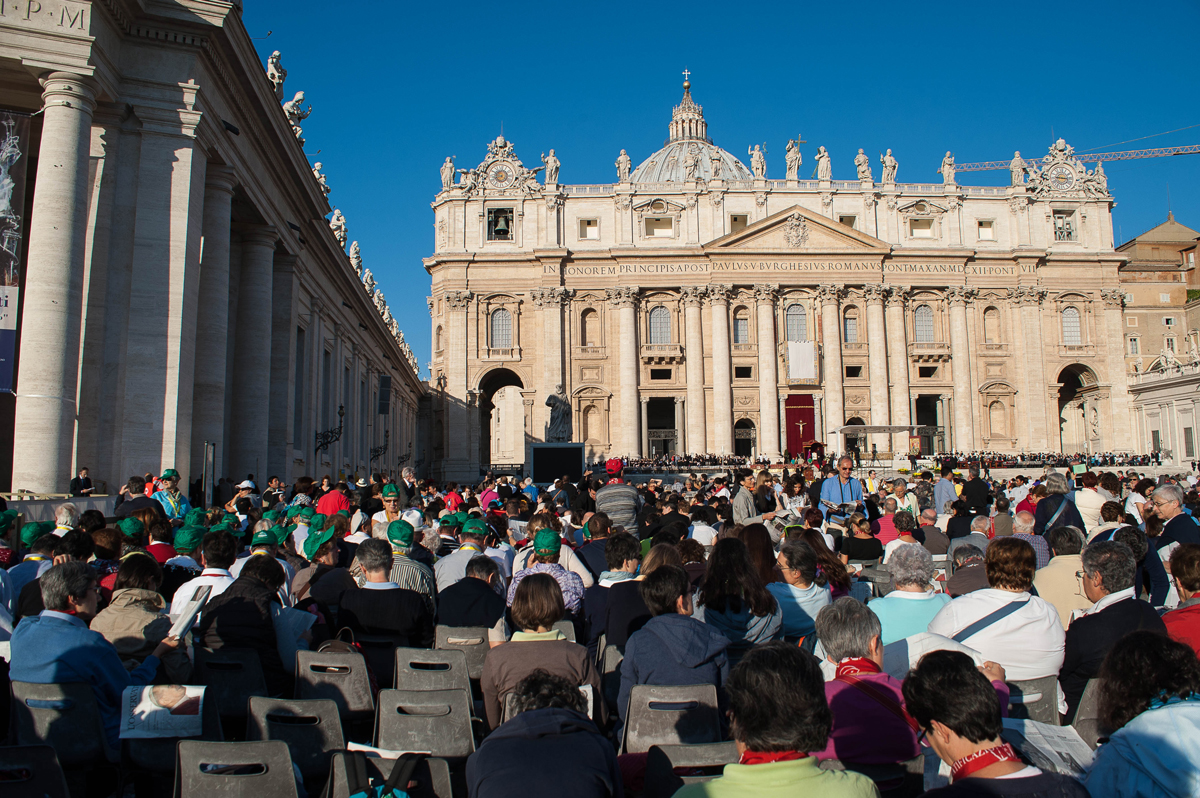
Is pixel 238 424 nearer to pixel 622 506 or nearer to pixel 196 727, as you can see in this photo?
pixel 622 506

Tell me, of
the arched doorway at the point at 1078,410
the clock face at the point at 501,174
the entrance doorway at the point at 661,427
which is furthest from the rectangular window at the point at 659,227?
the arched doorway at the point at 1078,410

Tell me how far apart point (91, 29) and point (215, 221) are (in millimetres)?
4672

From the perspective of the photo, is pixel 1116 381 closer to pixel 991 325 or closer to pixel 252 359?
pixel 991 325

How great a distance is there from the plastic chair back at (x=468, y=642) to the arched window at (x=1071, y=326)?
192ft

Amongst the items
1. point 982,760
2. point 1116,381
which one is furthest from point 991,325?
point 982,760

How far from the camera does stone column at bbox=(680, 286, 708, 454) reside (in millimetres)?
52000

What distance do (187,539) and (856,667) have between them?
5793 mm

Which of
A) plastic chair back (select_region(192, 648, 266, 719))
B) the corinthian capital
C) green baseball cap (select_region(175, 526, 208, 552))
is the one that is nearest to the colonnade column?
the corinthian capital

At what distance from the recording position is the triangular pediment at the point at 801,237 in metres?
52.7

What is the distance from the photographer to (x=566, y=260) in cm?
5319

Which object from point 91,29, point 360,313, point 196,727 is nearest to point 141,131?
point 91,29

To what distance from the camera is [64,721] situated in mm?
4492

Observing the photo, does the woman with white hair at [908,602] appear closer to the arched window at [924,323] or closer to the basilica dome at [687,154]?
the arched window at [924,323]

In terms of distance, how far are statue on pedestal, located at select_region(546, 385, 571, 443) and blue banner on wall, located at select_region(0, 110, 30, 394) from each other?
1381 inches
